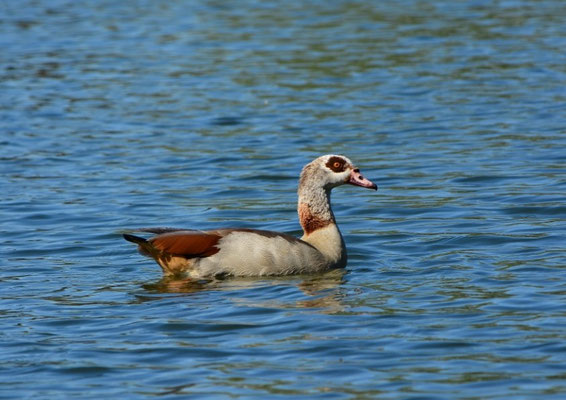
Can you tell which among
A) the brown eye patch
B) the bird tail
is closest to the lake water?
the bird tail

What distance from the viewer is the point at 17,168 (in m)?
18.2

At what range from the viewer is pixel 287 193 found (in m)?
16.4

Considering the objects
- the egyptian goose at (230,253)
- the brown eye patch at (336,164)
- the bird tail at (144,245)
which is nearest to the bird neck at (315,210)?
the brown eye patch at (336,164)

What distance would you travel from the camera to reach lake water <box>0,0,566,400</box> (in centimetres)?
920

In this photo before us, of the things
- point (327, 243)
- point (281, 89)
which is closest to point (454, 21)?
point (281, 89)

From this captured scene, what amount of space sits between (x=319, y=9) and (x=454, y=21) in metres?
4.31

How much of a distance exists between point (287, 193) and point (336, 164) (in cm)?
367

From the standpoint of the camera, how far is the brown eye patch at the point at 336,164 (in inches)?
502

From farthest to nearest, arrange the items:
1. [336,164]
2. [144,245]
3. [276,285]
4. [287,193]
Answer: [287,193], [336,164], [144,245], [276,285]

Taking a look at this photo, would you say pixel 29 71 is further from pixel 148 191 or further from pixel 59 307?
pixel 59 307

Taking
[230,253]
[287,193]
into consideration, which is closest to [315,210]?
[230,253]

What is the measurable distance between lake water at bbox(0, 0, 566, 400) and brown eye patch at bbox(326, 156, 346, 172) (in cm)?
99

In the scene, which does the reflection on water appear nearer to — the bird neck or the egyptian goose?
the egyptian goose

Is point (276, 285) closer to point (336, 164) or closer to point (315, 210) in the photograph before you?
point (315, 210)
